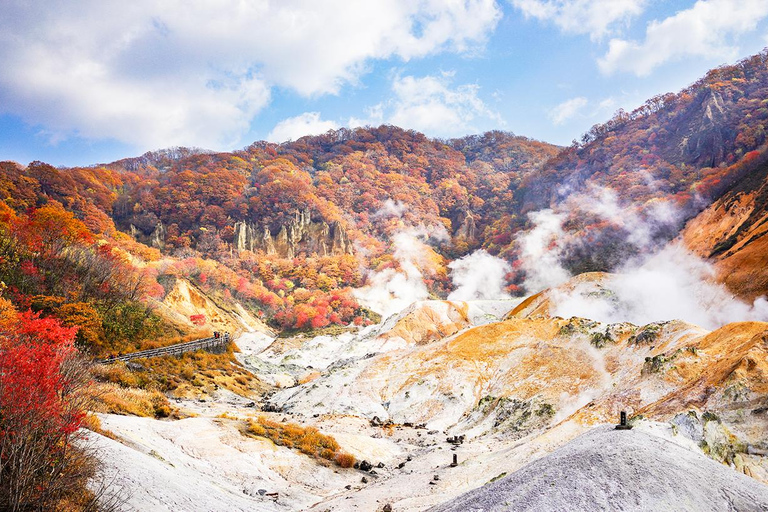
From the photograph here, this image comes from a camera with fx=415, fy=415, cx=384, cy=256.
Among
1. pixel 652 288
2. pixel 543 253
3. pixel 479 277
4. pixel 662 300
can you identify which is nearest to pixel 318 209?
pixel 479 277

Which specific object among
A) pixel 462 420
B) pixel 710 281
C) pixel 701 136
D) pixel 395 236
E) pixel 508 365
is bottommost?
pixel 462 420

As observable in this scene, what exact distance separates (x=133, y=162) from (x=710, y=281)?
477 ft

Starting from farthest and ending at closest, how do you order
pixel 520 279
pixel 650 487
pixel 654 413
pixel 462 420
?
pixel 520 279
pixel 462 420
pixel 654 413
pixel 650 487

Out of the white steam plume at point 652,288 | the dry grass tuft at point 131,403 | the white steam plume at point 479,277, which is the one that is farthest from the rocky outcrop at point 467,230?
the dry grass tuft at point 131,403

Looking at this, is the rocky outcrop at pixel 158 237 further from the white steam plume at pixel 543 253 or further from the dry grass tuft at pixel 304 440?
the dry grass tuft at pixel 304 440

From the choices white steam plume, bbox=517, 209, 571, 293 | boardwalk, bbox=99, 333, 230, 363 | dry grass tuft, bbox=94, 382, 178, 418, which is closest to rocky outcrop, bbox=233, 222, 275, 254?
boardwalk, bbox=99, 333, 230, 363

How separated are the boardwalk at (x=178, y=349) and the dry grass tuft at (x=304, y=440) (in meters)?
13.6

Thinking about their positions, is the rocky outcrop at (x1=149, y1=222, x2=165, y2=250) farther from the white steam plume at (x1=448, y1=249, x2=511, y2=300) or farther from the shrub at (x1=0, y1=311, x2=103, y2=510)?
the shrub at (x1=0, y1=311, x2=103, y2=510)

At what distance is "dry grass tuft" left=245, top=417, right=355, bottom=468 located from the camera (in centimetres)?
1611

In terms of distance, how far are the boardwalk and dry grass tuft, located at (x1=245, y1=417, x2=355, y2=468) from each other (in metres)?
13.6

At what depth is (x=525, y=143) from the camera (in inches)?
6609

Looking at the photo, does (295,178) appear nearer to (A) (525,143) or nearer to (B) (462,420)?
(B) (462,420)

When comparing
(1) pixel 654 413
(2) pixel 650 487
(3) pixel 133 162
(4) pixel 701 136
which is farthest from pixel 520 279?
(3) pixel 133 162

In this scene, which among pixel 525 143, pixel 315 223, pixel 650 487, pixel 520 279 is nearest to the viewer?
pixel 650 487
